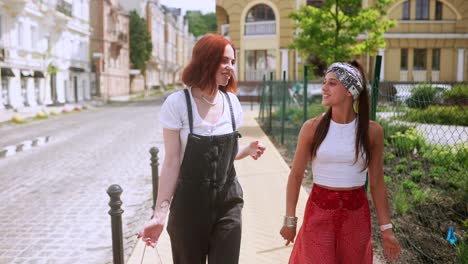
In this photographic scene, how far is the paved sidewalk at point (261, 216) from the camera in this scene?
5703mm

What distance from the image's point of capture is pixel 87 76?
47844 millimetres

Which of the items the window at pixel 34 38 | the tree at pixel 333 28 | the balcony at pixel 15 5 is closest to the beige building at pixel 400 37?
the window at pixel 34 38

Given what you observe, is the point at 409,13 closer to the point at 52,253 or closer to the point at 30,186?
the point at 30,186

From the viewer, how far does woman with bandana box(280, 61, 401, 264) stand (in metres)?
3.19

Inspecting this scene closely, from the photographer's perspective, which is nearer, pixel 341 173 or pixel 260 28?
pixel 341 173

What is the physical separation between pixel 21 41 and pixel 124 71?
25811 mm

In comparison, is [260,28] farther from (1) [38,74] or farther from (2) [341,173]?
(2) [341,173]

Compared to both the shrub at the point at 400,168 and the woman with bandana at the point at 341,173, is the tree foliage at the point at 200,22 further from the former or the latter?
the woman with bandana at the point at 341,173

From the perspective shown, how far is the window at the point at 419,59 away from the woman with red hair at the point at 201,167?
1531 inches

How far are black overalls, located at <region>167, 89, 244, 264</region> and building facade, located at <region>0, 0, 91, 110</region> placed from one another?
30.3 m

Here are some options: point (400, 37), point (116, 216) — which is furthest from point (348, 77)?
point (400, 37)

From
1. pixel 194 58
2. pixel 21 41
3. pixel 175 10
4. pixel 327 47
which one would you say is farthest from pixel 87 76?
pixel 175 10

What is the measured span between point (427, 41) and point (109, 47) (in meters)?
31.4

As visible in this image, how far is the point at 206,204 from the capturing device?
3.29 meters
